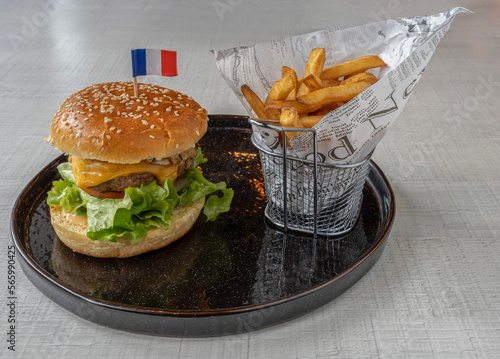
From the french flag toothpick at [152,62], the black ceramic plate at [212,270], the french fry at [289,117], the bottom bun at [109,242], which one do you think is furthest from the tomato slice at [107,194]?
the french fry at [289,117]

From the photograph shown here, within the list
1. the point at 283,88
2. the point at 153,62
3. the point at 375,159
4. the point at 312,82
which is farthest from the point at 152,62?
the point at 375,159

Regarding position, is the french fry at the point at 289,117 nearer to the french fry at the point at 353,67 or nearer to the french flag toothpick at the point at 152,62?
the french fry at the point at 353,67

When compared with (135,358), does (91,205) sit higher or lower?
higher

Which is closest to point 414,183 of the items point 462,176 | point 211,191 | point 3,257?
point 462,176

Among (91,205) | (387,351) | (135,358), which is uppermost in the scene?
(91,205)

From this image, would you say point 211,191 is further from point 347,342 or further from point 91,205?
point 347,342

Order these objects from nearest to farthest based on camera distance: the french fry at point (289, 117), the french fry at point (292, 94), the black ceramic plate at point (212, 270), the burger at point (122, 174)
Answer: the black ceramic plate at point (212, 270), the french fry at point (289, 117), the burger at point (122, 174), the french fry at point (292, 94)

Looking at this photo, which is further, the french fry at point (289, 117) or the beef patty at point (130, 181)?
the beef patty at point (130, 181)

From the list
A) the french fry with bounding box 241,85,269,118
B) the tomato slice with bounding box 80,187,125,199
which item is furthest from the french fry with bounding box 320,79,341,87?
the tomato slice with bounding box 80,187,125,199
